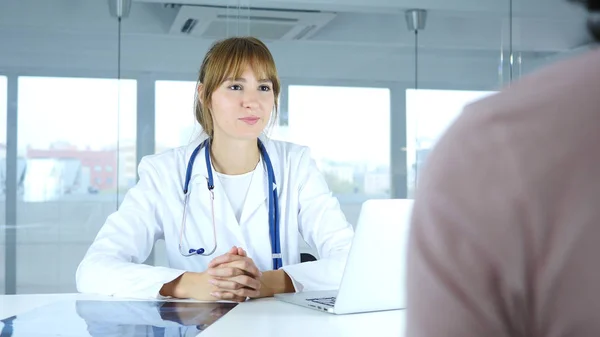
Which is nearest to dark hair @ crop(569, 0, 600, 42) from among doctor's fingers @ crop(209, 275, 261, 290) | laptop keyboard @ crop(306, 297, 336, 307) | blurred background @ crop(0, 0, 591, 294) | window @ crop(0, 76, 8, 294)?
laptop keyboard @ crop(306, 297, 336, 307)

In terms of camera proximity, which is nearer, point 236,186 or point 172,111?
point 236,186

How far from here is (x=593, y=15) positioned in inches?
17.3

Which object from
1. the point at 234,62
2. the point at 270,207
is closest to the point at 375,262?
the point at 270,207

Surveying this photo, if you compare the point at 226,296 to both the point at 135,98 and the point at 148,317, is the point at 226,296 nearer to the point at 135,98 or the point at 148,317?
the point at 148,317

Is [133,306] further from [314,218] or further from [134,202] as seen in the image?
[314,218]

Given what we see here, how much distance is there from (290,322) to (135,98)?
293cm

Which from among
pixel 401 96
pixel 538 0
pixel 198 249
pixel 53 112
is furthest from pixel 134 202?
pixel 538 0

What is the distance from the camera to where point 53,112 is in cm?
422

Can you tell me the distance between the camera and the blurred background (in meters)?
4.23

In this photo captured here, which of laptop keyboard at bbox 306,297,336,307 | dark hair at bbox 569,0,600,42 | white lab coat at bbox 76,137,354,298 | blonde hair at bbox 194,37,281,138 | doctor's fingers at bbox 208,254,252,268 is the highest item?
blonde hair at bbox 194,37,281,138

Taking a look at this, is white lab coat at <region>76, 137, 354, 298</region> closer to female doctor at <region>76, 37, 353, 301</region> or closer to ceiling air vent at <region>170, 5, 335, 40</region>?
female doctor at <region>76, 37, 353, 301</region>

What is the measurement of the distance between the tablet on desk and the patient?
1.10m

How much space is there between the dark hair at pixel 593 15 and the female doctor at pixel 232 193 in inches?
74.7

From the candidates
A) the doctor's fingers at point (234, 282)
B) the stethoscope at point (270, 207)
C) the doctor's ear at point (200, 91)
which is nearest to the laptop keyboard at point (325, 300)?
the doctor's fingers at point (234, 282)
